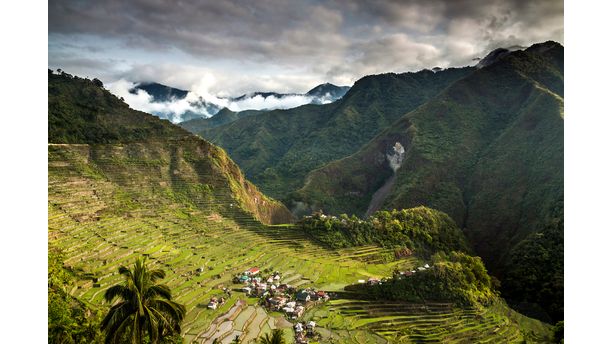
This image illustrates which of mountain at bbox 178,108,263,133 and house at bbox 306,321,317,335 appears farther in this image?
mountain at bbox 178,108,263,133

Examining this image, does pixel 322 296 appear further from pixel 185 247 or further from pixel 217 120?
pixel 217 120

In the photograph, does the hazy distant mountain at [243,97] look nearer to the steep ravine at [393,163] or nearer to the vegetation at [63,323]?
the vegetation at [63,323]

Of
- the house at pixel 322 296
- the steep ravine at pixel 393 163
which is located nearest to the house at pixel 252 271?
the house at pixel 322 296

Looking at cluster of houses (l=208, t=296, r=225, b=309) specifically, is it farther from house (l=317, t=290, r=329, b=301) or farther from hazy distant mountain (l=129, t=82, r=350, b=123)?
hazy distant mountain (l=129, t=82, r=350, b=123)

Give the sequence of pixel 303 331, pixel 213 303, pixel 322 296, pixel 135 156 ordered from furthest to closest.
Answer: pixel 135 156 < pixel 322 296 < pixel 213 303 < pixel 303 331

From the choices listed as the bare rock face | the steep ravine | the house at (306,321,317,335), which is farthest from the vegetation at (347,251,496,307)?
the bare rock face

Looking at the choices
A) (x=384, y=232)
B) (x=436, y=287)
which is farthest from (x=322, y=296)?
(x=384, y=232)
